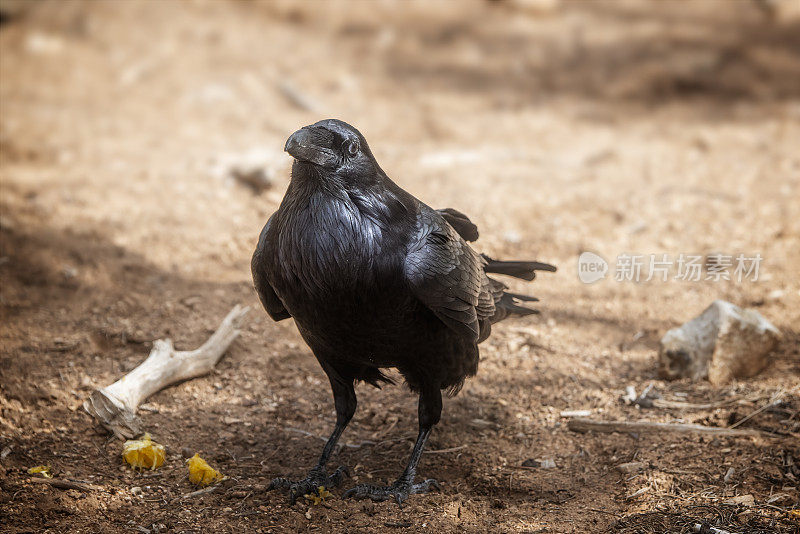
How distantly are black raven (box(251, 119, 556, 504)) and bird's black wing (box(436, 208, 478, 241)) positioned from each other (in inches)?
13.3

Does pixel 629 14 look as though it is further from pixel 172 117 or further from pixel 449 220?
pixel 449 220

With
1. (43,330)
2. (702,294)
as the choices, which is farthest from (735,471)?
(43,330)

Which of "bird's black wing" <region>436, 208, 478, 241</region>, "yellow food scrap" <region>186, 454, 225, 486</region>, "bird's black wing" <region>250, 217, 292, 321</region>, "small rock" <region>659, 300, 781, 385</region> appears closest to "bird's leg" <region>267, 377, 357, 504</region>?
"yellow food scrap" <region>186, 454, 225, 486</region>

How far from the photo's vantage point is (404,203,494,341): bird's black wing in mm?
2996

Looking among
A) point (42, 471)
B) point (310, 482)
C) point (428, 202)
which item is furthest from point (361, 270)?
point (428, 202)

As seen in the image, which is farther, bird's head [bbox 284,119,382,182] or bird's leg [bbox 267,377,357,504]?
bird's leg [bbox 267,377,357,504]

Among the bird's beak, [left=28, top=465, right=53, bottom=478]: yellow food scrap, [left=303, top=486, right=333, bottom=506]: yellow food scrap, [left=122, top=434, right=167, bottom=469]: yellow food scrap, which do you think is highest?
the bird's beak

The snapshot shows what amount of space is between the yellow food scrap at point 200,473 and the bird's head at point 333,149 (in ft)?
4.92

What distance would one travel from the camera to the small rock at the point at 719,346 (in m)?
4.14

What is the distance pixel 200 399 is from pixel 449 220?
1755 millimetres

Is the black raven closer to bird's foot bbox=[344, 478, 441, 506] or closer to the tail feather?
bird's foot bbox=[344, 478, 441, 506]

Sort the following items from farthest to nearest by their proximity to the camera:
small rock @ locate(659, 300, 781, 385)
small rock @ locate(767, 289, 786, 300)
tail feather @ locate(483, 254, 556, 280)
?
small rock @ locate(767, 289, 786, 300) < small rock @ locate(659, 300, 781, 385) < tail feather @ locate(483, 254, 556, 280)

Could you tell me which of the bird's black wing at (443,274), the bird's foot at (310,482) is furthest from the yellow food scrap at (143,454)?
the bird's black wing at (443,274)

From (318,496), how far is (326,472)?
0.20m
